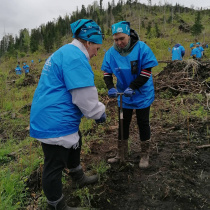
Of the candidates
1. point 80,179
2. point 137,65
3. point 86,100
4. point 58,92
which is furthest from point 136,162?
point 58,92

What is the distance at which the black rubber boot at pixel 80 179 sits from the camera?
7.43 ft

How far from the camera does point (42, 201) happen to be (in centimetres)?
211

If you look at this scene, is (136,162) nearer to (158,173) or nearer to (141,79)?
(158,173)

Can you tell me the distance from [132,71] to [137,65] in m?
0.10

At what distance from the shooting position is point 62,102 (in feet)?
5.16

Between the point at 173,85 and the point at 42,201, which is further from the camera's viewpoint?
the point at 173,85

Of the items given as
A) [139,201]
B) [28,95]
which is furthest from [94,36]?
[28,95]

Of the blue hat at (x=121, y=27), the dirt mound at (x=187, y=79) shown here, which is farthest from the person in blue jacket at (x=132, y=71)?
the dirt mound at (x=187, y=79)

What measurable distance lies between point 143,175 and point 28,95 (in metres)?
6.20

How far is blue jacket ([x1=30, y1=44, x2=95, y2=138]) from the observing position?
150 cm

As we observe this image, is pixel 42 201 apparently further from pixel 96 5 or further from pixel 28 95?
pixel 96 5

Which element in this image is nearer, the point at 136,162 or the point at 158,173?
the point at 158,173

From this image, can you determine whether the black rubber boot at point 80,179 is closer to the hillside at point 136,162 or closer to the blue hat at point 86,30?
the hillside at point 136,162

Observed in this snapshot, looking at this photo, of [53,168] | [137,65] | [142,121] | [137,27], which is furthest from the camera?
[137,27]
